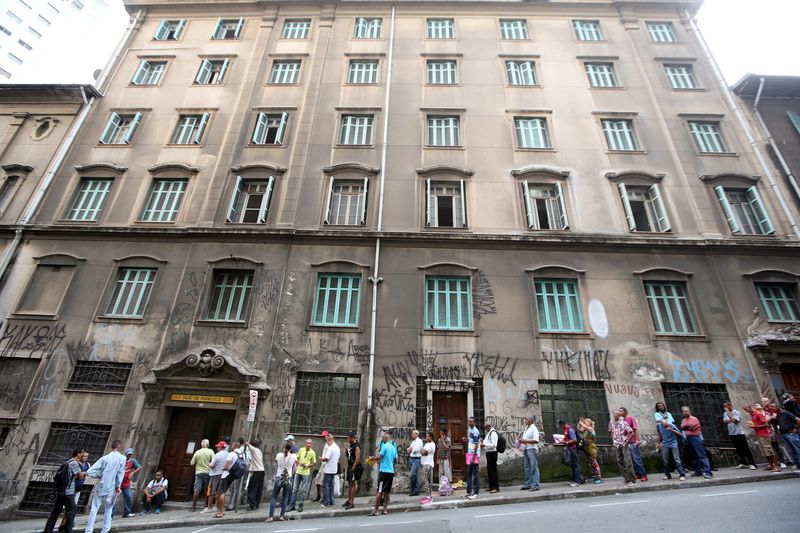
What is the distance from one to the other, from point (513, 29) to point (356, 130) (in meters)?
10.8

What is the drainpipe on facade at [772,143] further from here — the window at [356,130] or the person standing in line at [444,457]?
the window at [356,130]

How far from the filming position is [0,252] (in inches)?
624

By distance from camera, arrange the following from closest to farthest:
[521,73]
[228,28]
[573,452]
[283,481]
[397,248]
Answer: [283,481] < [573,452] < [397,248] < [521,73] < [228,28]

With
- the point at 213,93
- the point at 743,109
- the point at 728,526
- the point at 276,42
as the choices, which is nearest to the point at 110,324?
the point at 213,93

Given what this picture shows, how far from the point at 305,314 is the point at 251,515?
6298 millimetres

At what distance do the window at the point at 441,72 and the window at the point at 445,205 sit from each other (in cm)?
616

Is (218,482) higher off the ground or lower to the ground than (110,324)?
lower

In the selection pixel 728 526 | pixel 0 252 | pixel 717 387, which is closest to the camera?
pixel 728 526

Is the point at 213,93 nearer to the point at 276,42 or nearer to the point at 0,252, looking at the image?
the point at 276,42

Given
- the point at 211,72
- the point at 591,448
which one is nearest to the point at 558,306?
the point at 591,448

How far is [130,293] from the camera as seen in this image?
14.9m

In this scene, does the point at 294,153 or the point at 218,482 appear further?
the point at 294,153

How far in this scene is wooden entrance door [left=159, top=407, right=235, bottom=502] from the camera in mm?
12688

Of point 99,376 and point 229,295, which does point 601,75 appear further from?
point 99,376
